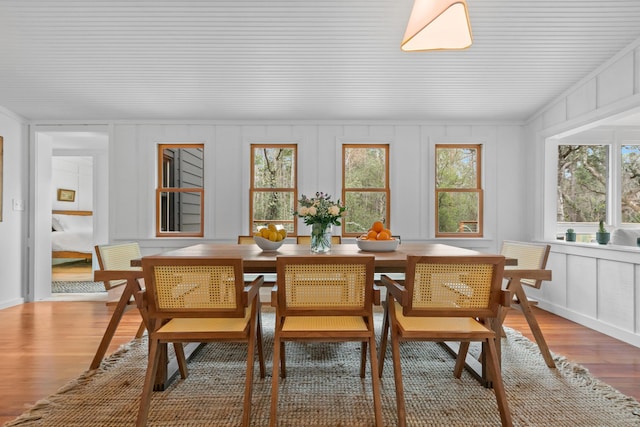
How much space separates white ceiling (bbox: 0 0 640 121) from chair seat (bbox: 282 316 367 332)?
241 cm

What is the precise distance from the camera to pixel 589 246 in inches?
141

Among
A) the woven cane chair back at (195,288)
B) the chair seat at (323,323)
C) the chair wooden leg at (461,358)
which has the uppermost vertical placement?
the woven cane chair back at (195,288)

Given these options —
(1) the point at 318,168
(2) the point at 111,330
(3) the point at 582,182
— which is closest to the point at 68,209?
(1) the point at 318,168

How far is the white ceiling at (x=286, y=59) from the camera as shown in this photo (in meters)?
2.86

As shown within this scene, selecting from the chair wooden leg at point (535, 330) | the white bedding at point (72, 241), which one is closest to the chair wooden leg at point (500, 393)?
the chair wooden leg at point (535, 330)

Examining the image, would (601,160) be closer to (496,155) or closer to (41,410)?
(496,155)

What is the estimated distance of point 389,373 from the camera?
239cm

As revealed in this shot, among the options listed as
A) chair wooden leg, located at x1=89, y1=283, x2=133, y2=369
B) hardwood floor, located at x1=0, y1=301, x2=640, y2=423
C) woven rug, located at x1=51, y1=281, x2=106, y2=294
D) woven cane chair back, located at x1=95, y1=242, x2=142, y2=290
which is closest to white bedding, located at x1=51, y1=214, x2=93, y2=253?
woven rug, located at x1=51, y1=281, x2=106, y2=294

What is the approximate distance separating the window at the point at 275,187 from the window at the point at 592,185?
3558mm

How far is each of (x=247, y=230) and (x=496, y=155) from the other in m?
3.41

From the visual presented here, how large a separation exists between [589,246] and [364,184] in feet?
8.29

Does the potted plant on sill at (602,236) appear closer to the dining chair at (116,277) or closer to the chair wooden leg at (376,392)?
the chair wooden leg at (376,392)

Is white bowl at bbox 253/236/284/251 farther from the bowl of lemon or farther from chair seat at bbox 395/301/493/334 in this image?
chair seat at bbox 395/301/493/334

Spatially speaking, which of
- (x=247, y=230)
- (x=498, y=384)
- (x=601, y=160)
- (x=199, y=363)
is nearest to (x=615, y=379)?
(x=498, y=384)
